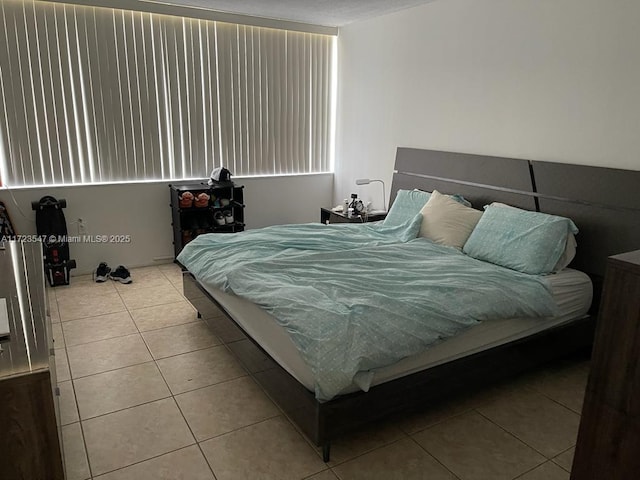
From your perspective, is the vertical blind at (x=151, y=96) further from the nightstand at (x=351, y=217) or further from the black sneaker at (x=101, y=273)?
the nightstand at (x=351, y=217)

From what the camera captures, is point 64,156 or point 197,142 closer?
point 64,156

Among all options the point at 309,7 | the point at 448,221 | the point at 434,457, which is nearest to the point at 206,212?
the point at 309,7

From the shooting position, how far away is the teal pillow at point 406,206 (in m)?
3.95

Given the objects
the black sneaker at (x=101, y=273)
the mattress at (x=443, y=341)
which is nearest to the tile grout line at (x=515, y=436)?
the mattress at (x=443, y=341)

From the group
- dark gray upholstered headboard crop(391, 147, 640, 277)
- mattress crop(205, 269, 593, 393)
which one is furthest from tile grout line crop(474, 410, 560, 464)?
dark gray upholstered headboard crop(391, 147, 640, 277)

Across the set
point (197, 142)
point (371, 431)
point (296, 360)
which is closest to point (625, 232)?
point (371, 431)

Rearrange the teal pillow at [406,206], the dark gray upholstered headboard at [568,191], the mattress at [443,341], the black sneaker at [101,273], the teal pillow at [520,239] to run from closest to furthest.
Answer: the mattress at [443,341] < the dark gray upholstered headboard at [568,191] < the teal pillow at [520,239] < the teal pillow at [406,206] < the black sneaker at [101,273]

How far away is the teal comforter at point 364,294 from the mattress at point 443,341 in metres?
0.07

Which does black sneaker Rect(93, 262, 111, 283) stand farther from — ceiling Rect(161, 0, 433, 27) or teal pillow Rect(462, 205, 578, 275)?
teal pillow Rect(462, 205, 578, 275)

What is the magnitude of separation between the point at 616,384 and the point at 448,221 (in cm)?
217

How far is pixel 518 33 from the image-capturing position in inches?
132

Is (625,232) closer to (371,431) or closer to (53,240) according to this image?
(371,431)

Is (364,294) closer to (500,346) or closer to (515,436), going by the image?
(500,346)

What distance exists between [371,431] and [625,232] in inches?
75.4
